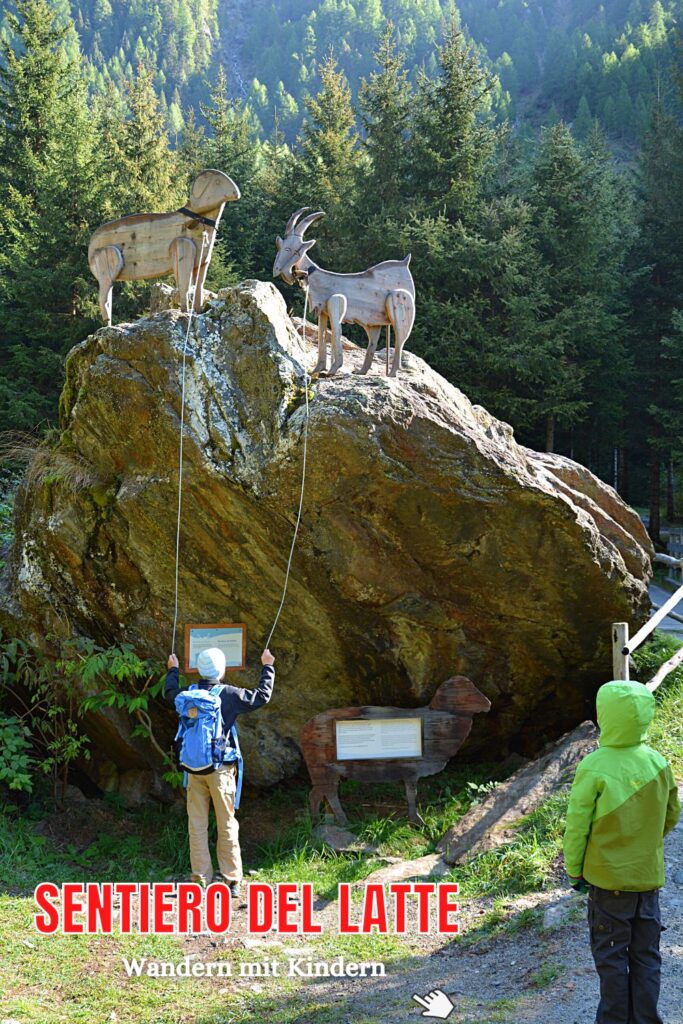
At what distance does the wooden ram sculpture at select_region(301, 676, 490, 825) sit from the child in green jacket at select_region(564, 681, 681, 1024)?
3.49 metres

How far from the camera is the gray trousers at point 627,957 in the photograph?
139 inches

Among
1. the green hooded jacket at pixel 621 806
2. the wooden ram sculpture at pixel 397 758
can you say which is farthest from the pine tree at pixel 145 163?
the green hooded jacket at pixel 621 806

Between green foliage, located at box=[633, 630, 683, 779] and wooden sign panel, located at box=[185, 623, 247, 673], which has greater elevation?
wooden sign panel, located at box=[185, 623, 247, 673]

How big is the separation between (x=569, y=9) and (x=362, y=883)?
5147 inches

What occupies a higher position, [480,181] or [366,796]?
[480,181]


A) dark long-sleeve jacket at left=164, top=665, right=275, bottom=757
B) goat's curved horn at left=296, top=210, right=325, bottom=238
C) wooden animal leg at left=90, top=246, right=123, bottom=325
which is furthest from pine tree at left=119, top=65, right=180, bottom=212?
dark long-sleeve jacket at left=164, top=665, right=275, bottom=757

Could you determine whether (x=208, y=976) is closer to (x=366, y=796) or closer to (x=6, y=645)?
(x=366, y=796)

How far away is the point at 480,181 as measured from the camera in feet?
65.8

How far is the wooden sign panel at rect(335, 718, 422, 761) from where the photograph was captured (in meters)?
6.98

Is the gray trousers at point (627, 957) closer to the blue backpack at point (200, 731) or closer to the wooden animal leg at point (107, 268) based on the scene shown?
the blue backpack at point (200, 731)

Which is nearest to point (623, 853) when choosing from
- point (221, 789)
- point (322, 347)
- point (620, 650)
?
point (620, 650)

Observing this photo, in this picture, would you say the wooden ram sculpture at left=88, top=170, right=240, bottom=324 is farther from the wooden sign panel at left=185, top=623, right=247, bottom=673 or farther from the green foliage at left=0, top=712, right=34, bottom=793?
the green foliage at left=0, top=712, right=34, bottom=793

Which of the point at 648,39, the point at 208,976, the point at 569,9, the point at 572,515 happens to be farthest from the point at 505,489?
the point at 569,9

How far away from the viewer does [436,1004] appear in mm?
4375
